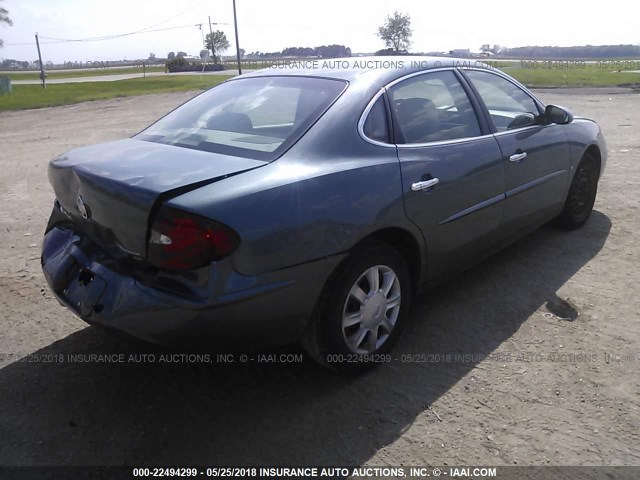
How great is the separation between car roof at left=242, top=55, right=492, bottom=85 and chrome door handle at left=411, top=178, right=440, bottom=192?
0.66m

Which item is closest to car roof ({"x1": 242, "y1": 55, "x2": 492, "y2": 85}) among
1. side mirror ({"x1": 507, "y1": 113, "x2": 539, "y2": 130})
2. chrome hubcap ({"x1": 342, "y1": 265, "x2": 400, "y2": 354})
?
side mirror ({"x1": 507, "y1": 113, "x2": 539, "y2": 130})

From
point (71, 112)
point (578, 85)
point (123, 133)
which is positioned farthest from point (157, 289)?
point (578, 85)

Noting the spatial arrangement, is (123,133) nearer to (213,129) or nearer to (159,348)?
(213,129)

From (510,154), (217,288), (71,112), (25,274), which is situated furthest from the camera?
(71,112)

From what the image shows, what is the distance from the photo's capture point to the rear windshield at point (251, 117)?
2.91 m

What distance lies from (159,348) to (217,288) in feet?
1.39

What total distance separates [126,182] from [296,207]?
0.77m

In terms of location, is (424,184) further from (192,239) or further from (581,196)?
(581,196)

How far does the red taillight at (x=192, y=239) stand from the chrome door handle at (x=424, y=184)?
3.86ft

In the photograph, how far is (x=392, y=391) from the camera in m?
2.90

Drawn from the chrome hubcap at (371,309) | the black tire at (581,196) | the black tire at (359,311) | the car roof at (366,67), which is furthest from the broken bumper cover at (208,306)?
the black tire at (581,196)

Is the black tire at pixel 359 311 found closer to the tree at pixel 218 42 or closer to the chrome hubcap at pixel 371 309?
the chrome hubcap at pixel 371 309

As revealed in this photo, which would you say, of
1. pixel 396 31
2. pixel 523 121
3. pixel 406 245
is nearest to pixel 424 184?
pixel 406 245

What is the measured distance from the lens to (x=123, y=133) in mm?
12305
